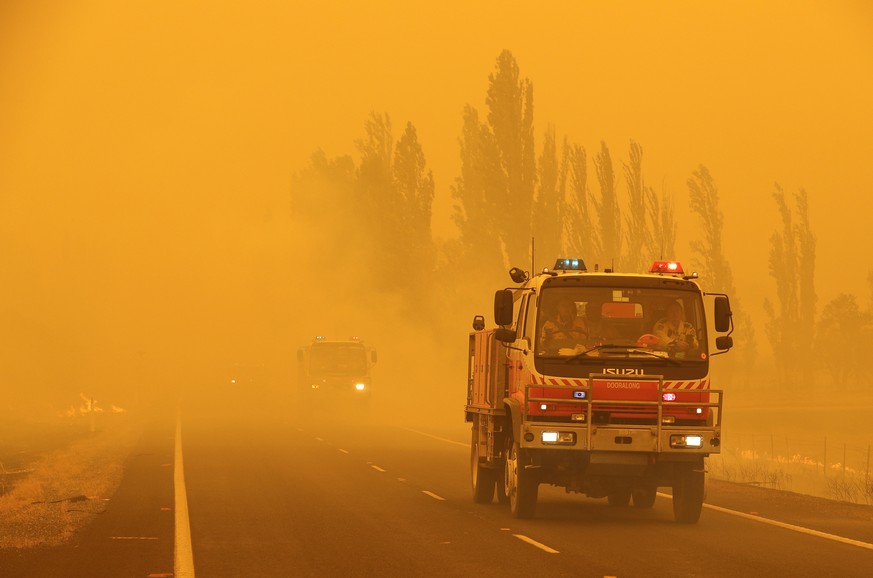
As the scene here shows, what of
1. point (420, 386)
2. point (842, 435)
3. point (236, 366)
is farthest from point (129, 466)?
point (236, 366)

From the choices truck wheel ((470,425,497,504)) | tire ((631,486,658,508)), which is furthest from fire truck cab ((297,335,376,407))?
tire ((631,486,658,508))

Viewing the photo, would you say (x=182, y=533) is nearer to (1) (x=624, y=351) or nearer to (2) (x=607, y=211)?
(1) (x=624, y=351)

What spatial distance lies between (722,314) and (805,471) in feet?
52.5

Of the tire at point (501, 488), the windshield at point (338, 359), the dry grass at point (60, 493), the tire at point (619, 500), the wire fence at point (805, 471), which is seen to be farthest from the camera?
the windshield at point (338, 359)

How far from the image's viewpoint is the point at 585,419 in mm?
16188

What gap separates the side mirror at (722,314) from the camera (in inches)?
635

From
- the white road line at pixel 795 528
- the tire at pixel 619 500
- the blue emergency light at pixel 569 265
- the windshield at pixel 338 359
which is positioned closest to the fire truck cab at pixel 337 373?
the windshield at pixel 338 359

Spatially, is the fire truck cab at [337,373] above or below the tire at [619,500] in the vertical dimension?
above

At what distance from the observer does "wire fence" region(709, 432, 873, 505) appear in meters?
23.9

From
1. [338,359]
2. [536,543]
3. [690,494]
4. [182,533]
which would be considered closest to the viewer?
[536,543]

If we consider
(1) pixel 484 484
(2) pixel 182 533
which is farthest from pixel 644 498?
(2) pixel 182 533

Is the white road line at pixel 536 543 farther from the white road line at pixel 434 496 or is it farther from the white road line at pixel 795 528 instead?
the white road line at pixel 434 496

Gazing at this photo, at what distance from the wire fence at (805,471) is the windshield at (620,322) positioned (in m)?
6.81

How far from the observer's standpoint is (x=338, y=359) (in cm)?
5428
